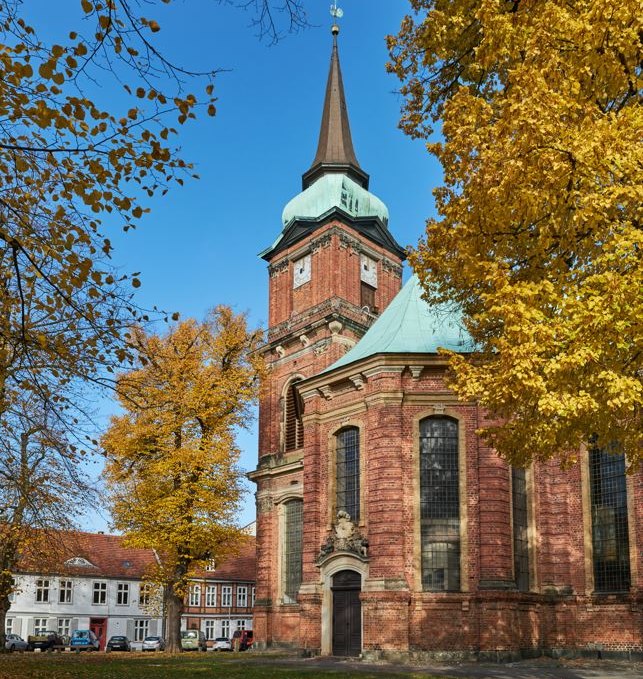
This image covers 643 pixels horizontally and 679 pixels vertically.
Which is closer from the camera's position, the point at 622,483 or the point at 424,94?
the point at 424,94

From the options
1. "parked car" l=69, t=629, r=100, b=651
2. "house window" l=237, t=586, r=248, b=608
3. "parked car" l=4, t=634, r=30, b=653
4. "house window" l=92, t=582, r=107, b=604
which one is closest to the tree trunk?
"parked car" l=4, t=634, r=30, b=653

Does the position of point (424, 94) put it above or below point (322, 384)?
above

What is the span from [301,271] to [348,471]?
1533 cm

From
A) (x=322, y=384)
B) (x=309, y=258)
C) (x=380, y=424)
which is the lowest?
(x=380, y=424)

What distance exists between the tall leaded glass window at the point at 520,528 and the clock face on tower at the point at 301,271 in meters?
17.1

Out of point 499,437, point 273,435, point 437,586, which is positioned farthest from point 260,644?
point 499,437

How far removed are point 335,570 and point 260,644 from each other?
989 cm

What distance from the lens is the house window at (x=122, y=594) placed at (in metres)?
54.5

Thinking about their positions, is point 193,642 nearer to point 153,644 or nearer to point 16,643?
point 153,644

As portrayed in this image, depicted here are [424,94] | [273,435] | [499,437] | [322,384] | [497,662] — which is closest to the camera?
[499,437]

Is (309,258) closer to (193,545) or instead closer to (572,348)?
(193,545)

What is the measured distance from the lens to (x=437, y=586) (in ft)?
73.0

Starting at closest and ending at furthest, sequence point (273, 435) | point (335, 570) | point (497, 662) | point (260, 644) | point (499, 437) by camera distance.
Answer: point (499, 437) → point (497, 662) → point (335, 570) → point (260, 644) → point (273, 435)

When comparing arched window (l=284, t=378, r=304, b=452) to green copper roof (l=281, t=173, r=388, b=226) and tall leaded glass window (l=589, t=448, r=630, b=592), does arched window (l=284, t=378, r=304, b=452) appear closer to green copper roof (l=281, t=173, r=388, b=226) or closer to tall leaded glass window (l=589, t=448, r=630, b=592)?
green copper roof (l=281, t=173, r=388, b=226)
